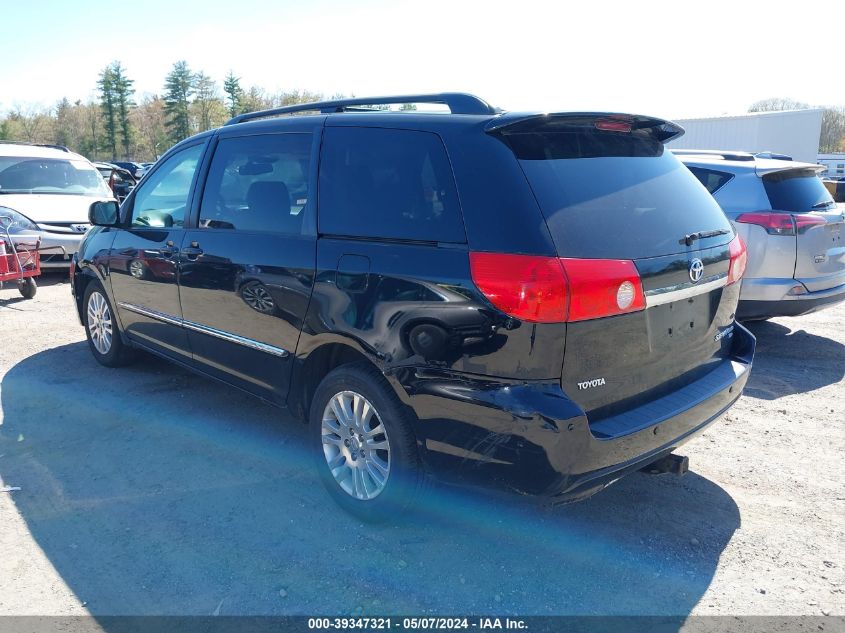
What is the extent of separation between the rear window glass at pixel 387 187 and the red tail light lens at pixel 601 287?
0.51 metres

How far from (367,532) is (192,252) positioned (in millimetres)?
2142

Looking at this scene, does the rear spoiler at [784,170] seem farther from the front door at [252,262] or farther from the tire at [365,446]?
the tire at [365,446]

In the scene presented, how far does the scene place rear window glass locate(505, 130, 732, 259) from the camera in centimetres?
270

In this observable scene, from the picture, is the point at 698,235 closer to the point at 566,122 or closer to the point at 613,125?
the point at 613,125

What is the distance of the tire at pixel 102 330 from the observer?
18.5 ft

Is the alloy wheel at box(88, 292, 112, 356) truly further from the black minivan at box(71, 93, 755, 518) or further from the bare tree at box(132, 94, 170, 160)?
the bare tree at box(132, 94, 170, 160)

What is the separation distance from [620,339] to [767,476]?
1839 millimetres

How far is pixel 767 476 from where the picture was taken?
387cm

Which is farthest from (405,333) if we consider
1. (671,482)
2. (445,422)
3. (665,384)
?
(671,482)

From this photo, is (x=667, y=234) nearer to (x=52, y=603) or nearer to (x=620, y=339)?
(x=620, y=339)

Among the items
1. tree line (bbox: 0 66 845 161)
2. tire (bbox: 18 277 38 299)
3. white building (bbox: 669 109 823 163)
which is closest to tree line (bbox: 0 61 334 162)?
tree line (bbox: 0 66 845 161)

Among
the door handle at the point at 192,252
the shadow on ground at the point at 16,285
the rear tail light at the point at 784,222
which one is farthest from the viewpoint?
the shadow on ground at the point at 16,285

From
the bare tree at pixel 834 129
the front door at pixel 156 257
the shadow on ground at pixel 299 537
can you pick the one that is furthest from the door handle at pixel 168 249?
the bare tree at pixel 834 129

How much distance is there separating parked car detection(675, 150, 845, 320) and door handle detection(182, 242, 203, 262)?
4.58 metres
